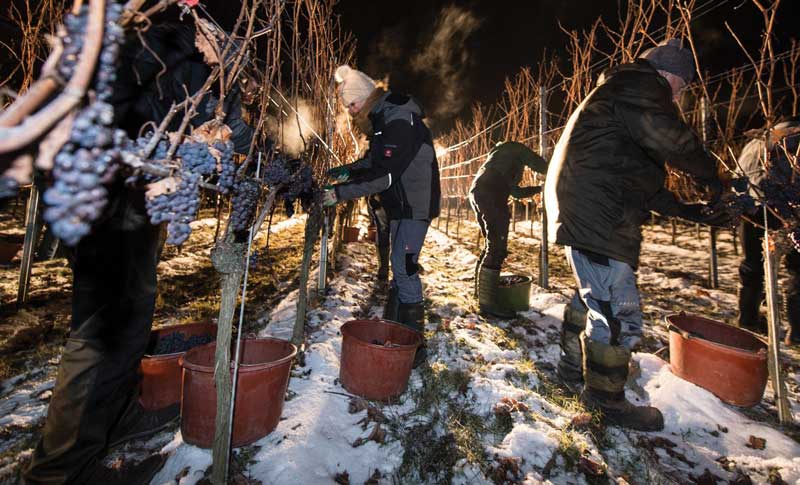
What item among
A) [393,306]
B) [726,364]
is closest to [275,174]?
[393,306]

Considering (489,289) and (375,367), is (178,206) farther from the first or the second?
(489,289)

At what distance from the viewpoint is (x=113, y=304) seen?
1.49 m

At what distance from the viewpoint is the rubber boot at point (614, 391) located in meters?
2.21

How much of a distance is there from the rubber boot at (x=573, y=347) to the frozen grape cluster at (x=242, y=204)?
2.56 m

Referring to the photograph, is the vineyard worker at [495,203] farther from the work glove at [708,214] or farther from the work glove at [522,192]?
the work glove at [708,214]

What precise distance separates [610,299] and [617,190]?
28.4 inches

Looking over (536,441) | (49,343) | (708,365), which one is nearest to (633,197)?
(708,365)

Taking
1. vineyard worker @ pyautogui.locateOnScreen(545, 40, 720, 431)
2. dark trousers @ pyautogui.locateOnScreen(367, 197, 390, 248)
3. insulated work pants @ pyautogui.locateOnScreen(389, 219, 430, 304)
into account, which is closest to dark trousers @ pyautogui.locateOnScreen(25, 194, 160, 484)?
insulated work pants @ pyautogui.locateOnScreen(389, 219, 430, 304)

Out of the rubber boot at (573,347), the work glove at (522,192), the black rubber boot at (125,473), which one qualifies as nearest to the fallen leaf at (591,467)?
the rubber boot at (573,347)

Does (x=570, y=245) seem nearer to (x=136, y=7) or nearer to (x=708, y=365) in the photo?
(x=708, y=365)

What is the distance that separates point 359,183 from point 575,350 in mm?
2195

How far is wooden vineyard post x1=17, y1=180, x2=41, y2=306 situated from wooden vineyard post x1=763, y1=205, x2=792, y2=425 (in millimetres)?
6484

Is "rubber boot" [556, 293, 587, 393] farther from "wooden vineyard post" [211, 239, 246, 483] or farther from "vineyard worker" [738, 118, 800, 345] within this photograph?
"wooden vineyard post" [211, 239, 246, 483]

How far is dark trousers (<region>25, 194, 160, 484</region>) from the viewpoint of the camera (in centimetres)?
136
